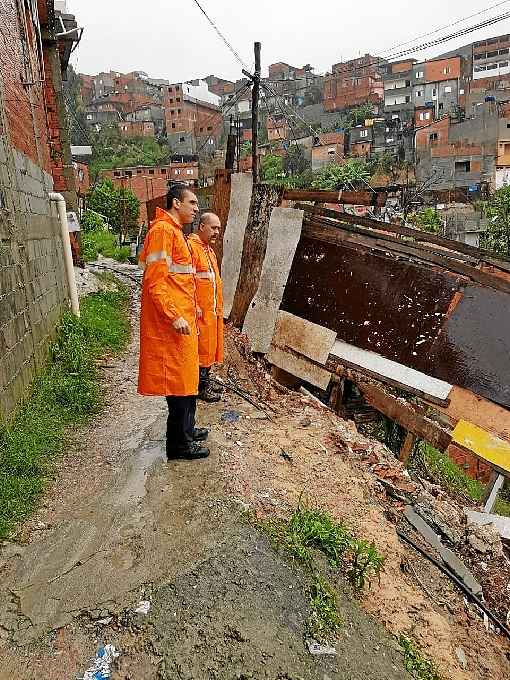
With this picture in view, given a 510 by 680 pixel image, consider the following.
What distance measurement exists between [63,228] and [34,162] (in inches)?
44.9

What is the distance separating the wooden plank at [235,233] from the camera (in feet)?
22.3

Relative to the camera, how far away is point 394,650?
2461mm

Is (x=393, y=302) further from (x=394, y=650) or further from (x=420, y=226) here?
(x=420, y=226)

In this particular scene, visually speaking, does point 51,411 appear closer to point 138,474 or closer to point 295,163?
point 138,474

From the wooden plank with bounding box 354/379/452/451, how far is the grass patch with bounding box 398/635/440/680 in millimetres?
2636

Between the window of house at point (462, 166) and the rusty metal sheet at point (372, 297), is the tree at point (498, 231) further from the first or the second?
the window of house at point (462, 166)

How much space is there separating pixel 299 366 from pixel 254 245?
5.48ft

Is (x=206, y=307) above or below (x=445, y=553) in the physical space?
above

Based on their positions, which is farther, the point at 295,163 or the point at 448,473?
the point at 295,163

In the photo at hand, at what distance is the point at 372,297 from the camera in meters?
5.70

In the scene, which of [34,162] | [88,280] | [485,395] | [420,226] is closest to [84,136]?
[420,226]

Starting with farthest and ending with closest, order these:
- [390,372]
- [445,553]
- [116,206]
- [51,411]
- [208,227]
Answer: [116,206], [390,372], [51,411], [208,227], [445,553]

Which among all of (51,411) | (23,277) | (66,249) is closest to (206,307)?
(51,411)

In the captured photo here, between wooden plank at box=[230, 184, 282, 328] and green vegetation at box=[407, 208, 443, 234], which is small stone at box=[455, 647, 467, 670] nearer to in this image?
wooden plank at box=[230, 184, 282, 328]
